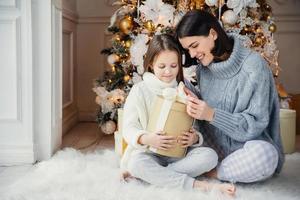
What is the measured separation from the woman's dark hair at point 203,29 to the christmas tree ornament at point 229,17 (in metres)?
0.58

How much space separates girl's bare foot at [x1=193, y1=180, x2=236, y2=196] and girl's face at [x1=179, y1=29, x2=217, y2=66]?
1.45 feet

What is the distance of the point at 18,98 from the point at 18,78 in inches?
3.5

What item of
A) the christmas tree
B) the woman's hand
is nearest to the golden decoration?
the christmas tree

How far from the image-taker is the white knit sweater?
1477 millimetres

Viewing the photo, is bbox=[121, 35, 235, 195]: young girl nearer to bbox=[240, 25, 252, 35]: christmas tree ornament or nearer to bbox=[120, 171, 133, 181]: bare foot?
bbox=[120, 171, 133, 181]: bare foot

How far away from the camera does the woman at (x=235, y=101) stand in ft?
4.88

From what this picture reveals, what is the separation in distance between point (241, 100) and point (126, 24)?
0.89 metres

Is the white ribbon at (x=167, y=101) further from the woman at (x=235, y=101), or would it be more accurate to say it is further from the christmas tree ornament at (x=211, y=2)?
the christmas tree ornament at (x=211, y=2)

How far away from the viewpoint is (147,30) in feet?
7.10

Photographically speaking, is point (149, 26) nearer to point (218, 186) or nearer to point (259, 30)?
point (259, 30)

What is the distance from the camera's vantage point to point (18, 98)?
6.22 feet

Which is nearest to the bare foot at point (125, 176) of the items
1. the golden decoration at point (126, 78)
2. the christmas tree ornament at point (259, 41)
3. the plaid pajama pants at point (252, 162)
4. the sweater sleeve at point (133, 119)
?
the sweater sleeve at point (133, 119)

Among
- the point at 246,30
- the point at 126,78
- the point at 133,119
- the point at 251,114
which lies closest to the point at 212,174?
the point at 251,114

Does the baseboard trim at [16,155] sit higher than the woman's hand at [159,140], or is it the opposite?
the woman's hand at [159,140]
